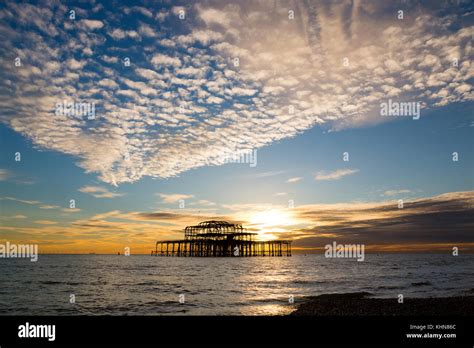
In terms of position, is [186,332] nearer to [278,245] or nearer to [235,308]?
[235,308]

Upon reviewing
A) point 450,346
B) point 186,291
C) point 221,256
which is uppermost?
point 450,346

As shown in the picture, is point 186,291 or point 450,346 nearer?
point 450,346

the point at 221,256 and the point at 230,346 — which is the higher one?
the point at 230,346

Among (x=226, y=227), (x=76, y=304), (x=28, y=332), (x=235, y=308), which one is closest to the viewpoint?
(x=28, y=332)

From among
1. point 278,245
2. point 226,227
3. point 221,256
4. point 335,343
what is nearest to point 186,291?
point 335,343

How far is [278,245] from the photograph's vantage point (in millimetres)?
164250

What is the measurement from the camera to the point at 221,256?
151 meters

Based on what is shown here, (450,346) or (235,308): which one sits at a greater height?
(450,346)

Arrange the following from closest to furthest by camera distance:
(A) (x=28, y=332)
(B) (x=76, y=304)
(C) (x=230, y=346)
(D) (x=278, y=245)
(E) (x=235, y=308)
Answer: (C) (x=230, y=346) < (A) (x=28, y=332) < (E) (x=235, y=308) < (B) (x=76, y=304) < (D) (x=278, y=245)

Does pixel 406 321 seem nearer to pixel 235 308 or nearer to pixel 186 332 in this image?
pixel 186 332

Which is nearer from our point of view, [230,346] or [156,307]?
[230,346]

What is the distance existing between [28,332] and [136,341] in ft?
11.9

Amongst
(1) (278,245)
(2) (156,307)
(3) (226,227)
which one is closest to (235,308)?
(2) (156,307)

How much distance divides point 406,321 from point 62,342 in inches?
427
